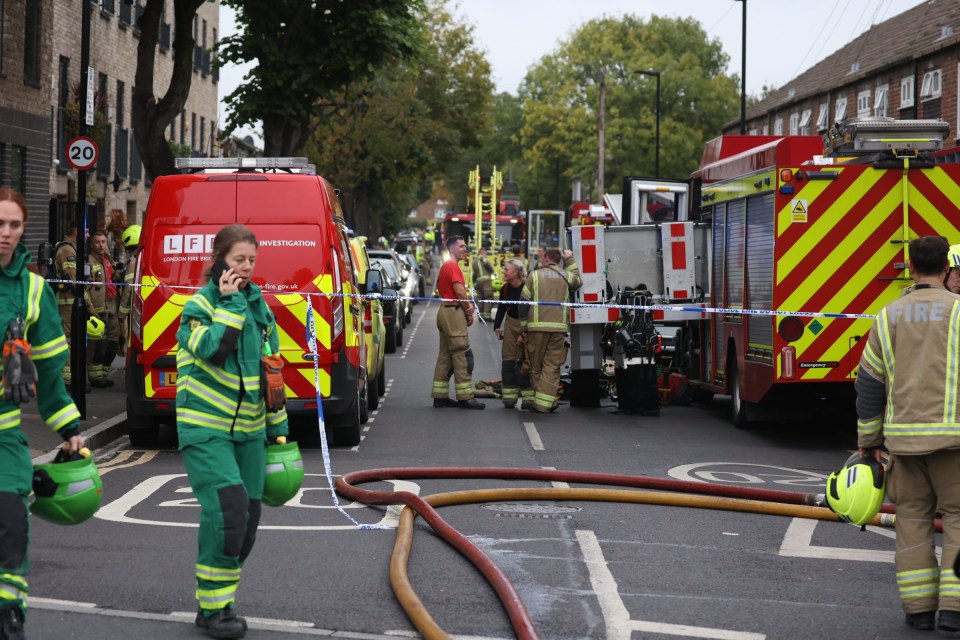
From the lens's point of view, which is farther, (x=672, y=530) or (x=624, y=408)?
(x=624, y=408)

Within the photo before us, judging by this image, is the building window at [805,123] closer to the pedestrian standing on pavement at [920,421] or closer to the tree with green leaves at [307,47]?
the tree with green leaves at [307,47]

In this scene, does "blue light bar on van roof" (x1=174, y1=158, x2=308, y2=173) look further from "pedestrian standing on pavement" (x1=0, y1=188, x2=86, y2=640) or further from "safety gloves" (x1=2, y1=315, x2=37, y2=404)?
"safety gloves" (x1=2, y1=315, x2=37, y2=404)

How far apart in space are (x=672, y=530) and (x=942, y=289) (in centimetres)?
266

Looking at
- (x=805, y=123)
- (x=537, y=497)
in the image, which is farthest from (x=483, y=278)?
(x=805, y=123)

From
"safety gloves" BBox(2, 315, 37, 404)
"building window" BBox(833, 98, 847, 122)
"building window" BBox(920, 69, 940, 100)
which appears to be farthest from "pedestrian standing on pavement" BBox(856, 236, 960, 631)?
"building window" BBox(833, 98, 847, 122)

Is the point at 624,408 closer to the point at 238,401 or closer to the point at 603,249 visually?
the point at 603,249

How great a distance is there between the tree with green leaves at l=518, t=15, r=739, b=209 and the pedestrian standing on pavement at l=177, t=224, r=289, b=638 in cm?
6052

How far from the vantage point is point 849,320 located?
12930mm

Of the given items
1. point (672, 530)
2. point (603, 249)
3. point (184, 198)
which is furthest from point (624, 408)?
point (672, 530)

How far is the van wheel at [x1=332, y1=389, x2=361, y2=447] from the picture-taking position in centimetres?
1234

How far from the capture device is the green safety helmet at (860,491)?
6453 mm

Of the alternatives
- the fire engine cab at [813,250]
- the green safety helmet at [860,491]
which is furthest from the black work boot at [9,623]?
the fire engine cab at [813,250]

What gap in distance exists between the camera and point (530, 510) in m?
9.18

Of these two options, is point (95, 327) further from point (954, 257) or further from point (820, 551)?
point (954, 257)
